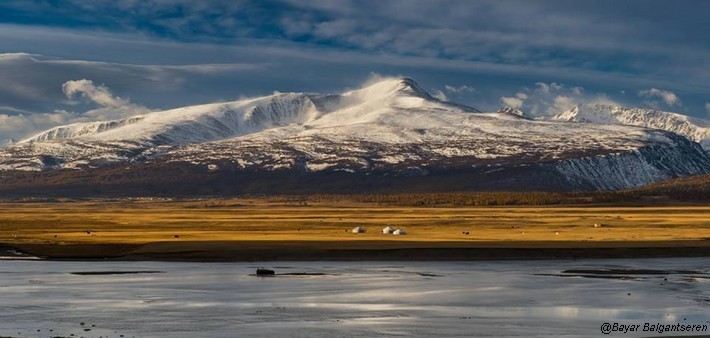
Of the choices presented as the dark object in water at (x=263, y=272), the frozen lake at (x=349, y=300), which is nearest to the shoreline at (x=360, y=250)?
the frozen lake at (x=349, y=300)

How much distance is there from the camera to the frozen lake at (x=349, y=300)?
46.1 meters

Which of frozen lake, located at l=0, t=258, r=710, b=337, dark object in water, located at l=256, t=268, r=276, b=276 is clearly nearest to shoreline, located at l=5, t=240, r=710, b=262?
frozen lake, located at l=0, t=258, r=710, b=337

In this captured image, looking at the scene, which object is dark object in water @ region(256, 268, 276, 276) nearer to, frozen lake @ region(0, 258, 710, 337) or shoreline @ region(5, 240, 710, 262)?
frozen lake @ region(0, 258, 710, 337)

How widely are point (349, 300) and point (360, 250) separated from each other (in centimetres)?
4148

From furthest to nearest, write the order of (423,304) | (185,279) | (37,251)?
1. (37,251)
2. (185,279)
3. (423,304)

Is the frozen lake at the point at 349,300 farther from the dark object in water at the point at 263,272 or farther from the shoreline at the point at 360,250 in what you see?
the shoreline at the point at 360,250

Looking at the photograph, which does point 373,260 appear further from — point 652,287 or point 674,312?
point 674,312

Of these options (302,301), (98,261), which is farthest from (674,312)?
(98,261)

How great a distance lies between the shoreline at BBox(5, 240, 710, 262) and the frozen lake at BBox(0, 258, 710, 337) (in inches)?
421

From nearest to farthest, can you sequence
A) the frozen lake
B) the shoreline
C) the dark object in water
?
1. the frozen lake
2. the dark object in water
3. the shoreline

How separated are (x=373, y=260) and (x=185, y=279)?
2510 cm

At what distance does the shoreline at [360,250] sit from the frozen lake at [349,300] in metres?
10.7

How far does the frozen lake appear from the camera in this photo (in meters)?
46.1

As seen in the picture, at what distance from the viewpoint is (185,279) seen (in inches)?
2785
